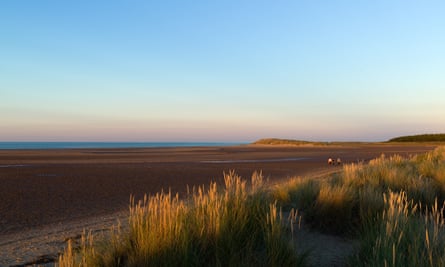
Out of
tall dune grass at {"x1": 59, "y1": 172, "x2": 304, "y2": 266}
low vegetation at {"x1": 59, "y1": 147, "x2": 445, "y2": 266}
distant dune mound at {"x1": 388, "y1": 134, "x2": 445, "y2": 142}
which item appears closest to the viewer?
low vegetation at {"x1": 59, "y1": 147, "x2": 445, "y2": 266}

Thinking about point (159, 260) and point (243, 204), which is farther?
point (243, 204)

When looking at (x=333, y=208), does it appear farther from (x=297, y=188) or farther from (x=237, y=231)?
(x=237, y=231)

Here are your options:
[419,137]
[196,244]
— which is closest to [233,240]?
[196,244]

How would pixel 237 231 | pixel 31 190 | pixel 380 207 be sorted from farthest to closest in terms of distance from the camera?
1. pixel 31 190
2. pixel 380 207
3. pixel 237 231

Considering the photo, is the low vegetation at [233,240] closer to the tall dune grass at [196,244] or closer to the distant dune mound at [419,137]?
the tall dune grass at [196,244]

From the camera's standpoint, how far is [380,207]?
5918 millimetres

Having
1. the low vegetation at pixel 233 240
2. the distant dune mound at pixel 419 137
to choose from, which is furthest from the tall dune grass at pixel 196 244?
the distant dune mound at pixel 419 137

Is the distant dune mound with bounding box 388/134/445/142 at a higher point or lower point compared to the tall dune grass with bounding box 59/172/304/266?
higher

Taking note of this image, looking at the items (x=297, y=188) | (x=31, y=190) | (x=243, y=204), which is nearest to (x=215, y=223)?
(x=243, y=204)

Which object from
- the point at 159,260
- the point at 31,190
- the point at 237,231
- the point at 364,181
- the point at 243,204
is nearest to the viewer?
the point at 159,260

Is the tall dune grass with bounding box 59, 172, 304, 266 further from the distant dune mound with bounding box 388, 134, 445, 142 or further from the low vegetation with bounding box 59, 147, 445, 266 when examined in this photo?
the distant dune mound with bounding box 388, 134, 445, 142

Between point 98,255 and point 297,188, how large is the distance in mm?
4363

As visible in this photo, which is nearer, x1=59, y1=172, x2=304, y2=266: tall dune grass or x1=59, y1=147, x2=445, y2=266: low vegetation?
x1=59, y1=147, x2=445, y2=266: low vegetation

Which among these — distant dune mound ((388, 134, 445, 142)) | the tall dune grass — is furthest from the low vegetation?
distant dune mound ((388, 134, 445, 142))
